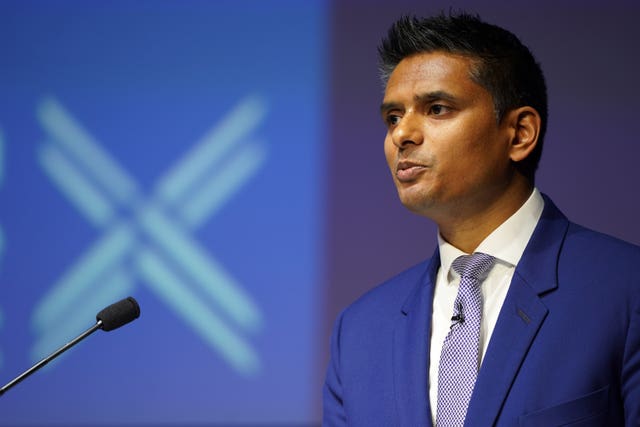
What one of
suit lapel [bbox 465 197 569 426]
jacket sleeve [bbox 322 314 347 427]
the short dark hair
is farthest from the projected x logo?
suit lapel [bbox 465 197 569 426]

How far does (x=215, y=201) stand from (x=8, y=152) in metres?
0.75

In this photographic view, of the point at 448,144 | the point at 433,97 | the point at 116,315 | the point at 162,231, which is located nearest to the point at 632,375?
the point at 448,144

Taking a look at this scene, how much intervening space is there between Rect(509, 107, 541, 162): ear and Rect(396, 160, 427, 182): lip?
223mm

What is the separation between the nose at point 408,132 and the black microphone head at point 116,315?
67 centimetres

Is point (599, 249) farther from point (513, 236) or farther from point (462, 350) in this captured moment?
point (462, 350)

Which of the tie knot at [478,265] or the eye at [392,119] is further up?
the eye at [392,119]

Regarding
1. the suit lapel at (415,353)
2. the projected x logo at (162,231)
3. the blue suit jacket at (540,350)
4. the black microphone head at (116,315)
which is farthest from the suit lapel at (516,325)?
the projected x logo at (162,231)

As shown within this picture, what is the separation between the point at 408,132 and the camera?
196cm

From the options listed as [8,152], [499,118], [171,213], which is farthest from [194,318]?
[499,118]

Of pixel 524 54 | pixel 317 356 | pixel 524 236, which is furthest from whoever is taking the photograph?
pixel 317 356

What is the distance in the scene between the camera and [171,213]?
3086mm

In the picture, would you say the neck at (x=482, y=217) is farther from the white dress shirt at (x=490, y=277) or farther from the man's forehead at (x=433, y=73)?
the man's forehead at (x=433, y=73)

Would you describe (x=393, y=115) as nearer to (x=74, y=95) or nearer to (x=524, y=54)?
(x=524, y=54)

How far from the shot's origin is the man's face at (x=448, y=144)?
1945mm
